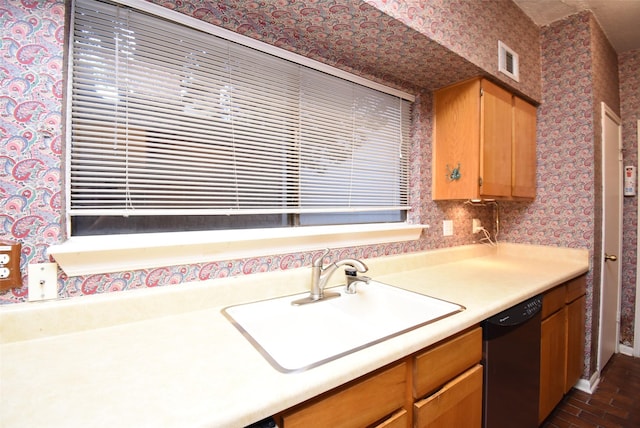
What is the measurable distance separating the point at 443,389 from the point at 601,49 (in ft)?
9.22

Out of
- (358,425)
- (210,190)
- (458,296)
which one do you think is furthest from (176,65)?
(458,296)

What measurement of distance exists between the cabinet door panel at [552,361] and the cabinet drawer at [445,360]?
0.73 m

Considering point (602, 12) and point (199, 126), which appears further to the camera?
point (602, 12)

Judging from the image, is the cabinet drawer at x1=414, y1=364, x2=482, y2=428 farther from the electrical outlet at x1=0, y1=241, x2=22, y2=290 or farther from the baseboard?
the baseboard

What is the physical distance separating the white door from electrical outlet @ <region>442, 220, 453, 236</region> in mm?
1113

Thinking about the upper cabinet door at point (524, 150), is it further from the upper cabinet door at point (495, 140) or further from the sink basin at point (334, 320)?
the sink basin at point (334, 320)

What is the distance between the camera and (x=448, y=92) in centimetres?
189

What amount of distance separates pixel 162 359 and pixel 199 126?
849 mm

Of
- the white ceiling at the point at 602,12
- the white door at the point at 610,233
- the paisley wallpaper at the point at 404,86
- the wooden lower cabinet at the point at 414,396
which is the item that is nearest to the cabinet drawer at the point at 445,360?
the wooden lower cabinet at the point at 414,396

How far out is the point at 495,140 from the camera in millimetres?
1847

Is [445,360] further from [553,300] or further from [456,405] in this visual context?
[553,300]

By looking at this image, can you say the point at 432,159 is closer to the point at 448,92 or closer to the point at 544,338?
the point at 448,92

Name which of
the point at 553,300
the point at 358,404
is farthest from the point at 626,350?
the point at 358,404

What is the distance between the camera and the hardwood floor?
1.73 metres
